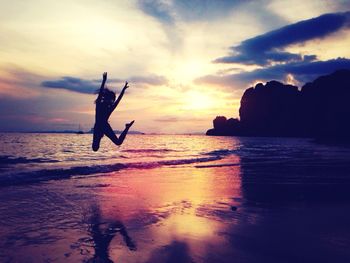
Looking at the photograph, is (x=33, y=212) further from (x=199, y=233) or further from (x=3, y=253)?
(x=199, y=233)

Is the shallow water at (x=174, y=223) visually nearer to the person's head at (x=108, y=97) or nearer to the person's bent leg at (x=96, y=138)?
the person's bent leg at (x=96, y=138)

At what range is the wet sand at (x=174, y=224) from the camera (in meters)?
5.50

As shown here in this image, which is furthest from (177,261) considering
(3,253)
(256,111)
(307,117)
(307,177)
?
(256,111)

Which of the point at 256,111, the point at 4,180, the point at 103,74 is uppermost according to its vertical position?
A: the point at 256,111

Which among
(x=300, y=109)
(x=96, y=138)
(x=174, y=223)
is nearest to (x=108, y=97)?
(x=96, y=138)

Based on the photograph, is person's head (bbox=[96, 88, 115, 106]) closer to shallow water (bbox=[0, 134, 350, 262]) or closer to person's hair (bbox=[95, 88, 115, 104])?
person's hair (bbox=[95, 88, 115, 104])

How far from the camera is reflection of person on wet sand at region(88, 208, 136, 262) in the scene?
5.42 metres

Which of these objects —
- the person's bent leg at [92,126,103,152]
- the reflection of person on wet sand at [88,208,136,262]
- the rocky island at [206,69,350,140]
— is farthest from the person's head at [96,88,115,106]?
the rocky island at [206,69,350,140]

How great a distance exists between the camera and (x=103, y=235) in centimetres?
656

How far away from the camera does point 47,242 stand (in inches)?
238

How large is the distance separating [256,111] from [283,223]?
625ft

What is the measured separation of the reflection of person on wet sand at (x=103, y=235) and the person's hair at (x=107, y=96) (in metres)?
4.48

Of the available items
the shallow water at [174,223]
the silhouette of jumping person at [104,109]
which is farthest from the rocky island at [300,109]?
the silhouette of jumping person at [104,109]

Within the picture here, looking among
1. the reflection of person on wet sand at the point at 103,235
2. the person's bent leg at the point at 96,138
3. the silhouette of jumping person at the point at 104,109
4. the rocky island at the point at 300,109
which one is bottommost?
the reflection of person on wet sand at the point at 103,235
